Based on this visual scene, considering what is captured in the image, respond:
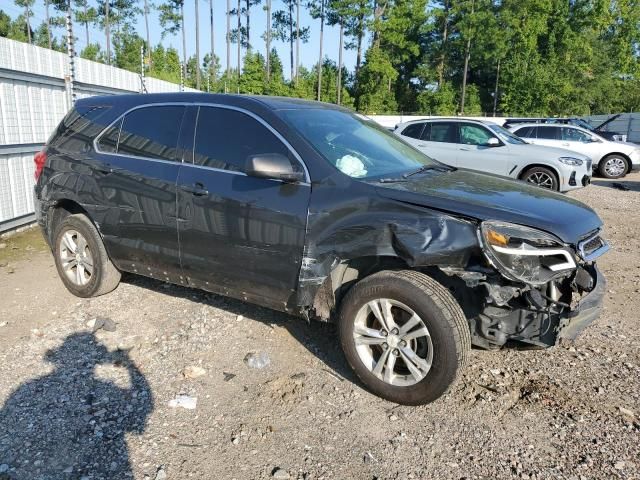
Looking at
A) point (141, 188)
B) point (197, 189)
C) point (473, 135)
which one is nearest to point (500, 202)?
point (197, 189)

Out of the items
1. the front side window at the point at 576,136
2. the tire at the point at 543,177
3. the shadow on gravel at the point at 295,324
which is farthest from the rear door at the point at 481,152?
the shadow on gravel at the point at 295,324

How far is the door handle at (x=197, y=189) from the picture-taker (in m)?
3.74

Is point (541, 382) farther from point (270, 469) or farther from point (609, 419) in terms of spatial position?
point (270, 469)

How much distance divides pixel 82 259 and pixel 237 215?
205 cm

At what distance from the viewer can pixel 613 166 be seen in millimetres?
15664

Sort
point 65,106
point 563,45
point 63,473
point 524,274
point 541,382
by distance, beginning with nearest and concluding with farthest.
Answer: point 63,473 → point 524,274 → point 541,382 → point 65,106 → point 563,45

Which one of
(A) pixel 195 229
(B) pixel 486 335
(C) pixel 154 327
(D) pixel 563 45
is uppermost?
(D) pixel 563 45

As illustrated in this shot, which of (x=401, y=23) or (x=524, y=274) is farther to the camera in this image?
(x=401, y=23)

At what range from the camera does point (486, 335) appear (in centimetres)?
308

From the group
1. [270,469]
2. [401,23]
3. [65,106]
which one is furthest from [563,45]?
[270,469]

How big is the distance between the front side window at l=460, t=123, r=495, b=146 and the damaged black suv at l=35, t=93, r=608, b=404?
693 centimetres

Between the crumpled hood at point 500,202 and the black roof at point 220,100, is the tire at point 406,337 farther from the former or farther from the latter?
the black roof at point 220,100

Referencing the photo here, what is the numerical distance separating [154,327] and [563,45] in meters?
56.9

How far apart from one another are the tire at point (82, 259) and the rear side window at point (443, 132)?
8205mm
